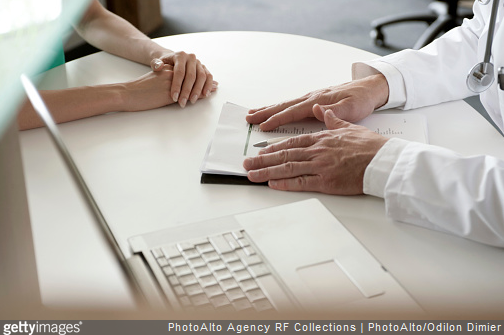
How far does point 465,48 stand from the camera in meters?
1.21

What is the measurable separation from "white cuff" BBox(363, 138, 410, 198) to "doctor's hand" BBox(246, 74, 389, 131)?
19 centimetres

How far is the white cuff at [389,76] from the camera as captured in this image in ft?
3.65

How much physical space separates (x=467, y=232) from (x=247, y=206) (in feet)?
1.01

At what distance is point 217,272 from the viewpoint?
69cm

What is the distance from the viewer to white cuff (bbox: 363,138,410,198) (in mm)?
860

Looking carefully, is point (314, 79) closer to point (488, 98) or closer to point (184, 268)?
point (488, 98)

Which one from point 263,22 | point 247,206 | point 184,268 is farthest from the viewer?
point 263,22

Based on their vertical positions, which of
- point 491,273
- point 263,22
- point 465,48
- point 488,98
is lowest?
point 491,273

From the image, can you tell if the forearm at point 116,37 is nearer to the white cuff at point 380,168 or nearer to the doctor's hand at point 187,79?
the doctor's hand at point 187,79

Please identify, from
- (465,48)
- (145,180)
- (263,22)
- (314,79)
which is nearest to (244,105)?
(314,79)

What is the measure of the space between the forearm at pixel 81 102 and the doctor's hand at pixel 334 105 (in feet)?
0.89

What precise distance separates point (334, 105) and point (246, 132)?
0.54ft

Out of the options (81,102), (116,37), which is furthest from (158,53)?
(81,102)

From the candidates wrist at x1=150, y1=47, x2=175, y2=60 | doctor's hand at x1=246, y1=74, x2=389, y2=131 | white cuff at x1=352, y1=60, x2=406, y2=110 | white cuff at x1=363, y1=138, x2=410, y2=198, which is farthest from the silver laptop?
wrist at x1=150, y1=47, x2=175, y2=60
